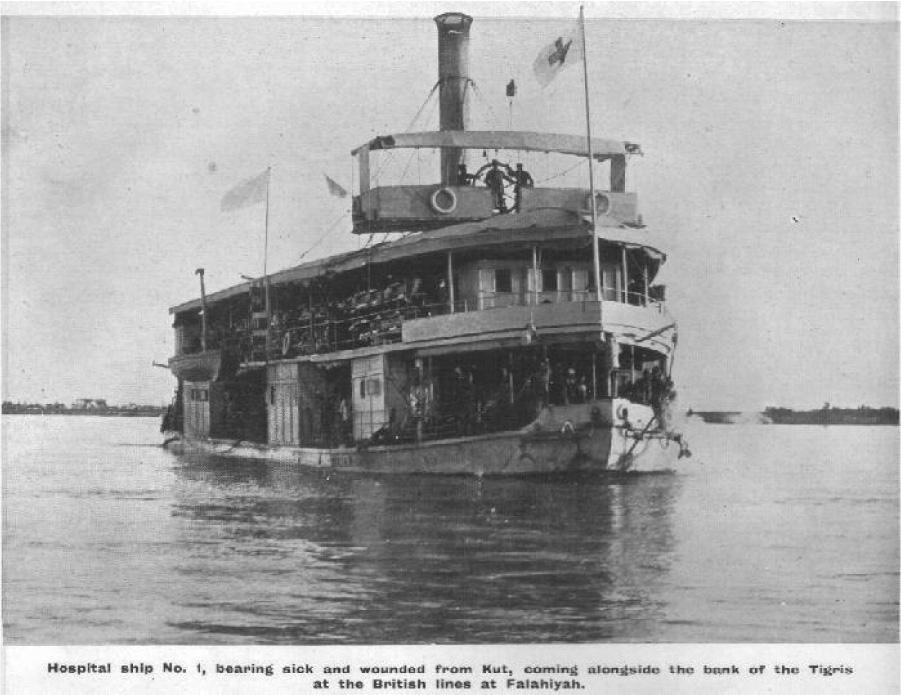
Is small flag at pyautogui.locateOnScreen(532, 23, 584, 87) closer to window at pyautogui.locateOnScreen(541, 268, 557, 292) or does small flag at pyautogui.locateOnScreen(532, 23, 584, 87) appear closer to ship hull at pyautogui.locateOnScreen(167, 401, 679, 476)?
window at pyautogui.locateOnScreen(541, 268, 557, 292)

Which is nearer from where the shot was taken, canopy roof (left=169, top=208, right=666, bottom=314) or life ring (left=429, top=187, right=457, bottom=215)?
canopy roof (left=169, top=208, right=666, bottom=314)

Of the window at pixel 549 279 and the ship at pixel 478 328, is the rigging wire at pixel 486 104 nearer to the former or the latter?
the ship at pixel 478 328

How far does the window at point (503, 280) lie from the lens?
16.2m

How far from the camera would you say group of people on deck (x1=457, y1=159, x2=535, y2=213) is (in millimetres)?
19141

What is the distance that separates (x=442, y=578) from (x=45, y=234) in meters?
5.83

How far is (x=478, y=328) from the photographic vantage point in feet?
51.9

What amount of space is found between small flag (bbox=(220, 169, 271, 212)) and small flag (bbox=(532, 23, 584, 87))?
11.5 ft

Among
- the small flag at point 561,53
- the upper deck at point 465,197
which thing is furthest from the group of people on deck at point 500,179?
the small flag at point 561,53

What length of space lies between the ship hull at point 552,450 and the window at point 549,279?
1.99m

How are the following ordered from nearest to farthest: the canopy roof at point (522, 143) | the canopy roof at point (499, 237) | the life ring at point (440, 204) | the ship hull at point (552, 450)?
the canopy roof at point (522, 143), the ship hull at point (552, 450), the canopy roof at point (499, 237), the life ring at point (440, 204)

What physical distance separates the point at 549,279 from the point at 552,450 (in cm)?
268

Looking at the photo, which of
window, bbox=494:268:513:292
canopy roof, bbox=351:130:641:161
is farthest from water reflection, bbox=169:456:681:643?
canopy roof, bbox=351:130:641:161

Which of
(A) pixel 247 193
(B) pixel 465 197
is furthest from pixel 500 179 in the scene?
(A) pixel 247 193

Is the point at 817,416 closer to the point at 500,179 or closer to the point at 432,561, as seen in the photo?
the point at 432,561
